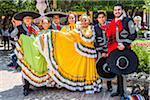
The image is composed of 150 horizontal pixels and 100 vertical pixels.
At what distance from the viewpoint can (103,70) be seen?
19.0ft

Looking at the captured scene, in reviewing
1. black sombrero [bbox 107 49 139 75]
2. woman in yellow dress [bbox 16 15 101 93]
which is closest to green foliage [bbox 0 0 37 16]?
woman in yellow dress [bbox 16 15 101 93]

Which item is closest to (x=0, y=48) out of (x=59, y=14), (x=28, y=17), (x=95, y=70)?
(x=59, y=14)

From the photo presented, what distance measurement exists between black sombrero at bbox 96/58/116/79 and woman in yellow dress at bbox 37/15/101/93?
87 mm

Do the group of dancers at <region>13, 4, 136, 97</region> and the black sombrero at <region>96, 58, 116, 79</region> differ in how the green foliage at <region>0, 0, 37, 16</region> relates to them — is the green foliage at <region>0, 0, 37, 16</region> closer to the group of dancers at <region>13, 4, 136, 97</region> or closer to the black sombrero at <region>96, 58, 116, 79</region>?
the group of dancers at <region>13, 4, 136, 97</region>

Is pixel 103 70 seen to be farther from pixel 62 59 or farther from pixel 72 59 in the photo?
pixel 62 59

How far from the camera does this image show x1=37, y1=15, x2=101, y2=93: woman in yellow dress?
588cm

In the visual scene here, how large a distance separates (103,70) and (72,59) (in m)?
0.61

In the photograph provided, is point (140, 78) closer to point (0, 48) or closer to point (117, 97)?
point (117, 97)

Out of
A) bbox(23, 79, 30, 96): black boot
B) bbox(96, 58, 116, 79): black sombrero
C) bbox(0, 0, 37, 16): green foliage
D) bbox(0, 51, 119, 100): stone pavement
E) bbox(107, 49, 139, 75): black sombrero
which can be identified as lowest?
bbox(0, 51, 119, 100): stone pavement

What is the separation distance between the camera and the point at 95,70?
19.3 feet

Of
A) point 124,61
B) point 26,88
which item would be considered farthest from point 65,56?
point 124,61

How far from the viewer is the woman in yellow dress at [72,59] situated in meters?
5.88

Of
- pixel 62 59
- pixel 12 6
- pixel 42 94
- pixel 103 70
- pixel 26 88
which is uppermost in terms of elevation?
pixel 12 6

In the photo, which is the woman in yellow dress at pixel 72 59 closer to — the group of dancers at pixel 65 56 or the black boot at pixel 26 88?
the group of dancers at pixel 65 56
